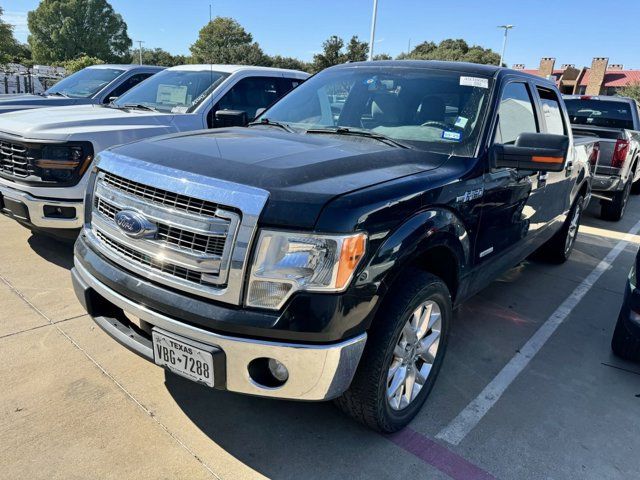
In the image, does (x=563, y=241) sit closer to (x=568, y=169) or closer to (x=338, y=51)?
(x=568, y=169)

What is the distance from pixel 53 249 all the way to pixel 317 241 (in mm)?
3953

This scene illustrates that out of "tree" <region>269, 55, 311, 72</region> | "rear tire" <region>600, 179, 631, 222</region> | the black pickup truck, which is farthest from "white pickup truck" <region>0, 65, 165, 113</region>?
"tree" <region>269, 55, 311, 72</region>

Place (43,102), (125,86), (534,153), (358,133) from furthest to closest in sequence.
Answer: (125,86), (43,102), (358,133), (534,153)

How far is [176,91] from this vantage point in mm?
5723

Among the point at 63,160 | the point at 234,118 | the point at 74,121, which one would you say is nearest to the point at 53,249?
the point at 63,160

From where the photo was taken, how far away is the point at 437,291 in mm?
2500

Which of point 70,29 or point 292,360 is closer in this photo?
point 292,360

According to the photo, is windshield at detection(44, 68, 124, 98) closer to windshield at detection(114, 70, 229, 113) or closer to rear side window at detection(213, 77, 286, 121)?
windshield at detection(114, 70, 229, 113)

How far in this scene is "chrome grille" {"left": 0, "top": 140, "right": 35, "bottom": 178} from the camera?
164 inches

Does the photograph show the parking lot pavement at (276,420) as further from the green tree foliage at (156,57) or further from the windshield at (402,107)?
the green tree foliage at (156,57)

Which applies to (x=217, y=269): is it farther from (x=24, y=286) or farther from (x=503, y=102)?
(x=24, y=286)

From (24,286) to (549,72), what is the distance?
58.2m

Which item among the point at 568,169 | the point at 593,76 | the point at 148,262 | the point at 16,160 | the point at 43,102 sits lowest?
the point at 148,262

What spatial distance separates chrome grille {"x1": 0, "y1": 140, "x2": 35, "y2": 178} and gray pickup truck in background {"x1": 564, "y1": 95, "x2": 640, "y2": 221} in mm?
6103
